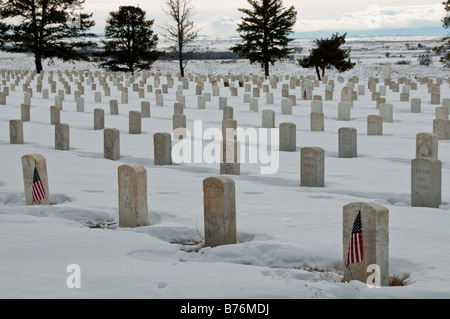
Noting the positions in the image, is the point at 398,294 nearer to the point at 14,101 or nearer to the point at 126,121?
the point at 126,121

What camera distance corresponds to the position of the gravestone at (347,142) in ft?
39.0

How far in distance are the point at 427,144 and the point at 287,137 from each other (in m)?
2.91

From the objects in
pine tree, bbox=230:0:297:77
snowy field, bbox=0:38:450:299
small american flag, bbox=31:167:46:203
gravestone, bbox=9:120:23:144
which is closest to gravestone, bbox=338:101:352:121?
snowy field, bbox=0:38:450:299

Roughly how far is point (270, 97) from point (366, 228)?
1764 centimetres

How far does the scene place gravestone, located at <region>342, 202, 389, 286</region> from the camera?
5258 millimetres

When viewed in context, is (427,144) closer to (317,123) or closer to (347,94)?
(317,123)

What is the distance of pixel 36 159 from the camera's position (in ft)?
26.8

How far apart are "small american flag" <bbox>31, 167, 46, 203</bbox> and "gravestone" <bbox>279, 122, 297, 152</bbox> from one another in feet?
18.9

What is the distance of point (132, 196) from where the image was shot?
7289 millimetres

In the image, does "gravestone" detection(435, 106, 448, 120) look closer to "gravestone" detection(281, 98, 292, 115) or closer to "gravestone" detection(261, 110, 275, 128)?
"gravestone" detection(261, 110, 275, 128)

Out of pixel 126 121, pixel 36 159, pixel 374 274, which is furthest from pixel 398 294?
pixel 126 121

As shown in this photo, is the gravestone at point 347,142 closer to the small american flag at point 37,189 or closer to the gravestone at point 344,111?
the small american flag at point 37,189

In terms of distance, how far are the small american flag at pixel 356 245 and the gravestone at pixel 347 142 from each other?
21.9 ft

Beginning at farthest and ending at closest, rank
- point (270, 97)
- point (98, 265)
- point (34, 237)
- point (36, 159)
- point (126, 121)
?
point (270, 97) → point (126, 121) → point (36, 159) → point (34, 237) → point (98, 265)
